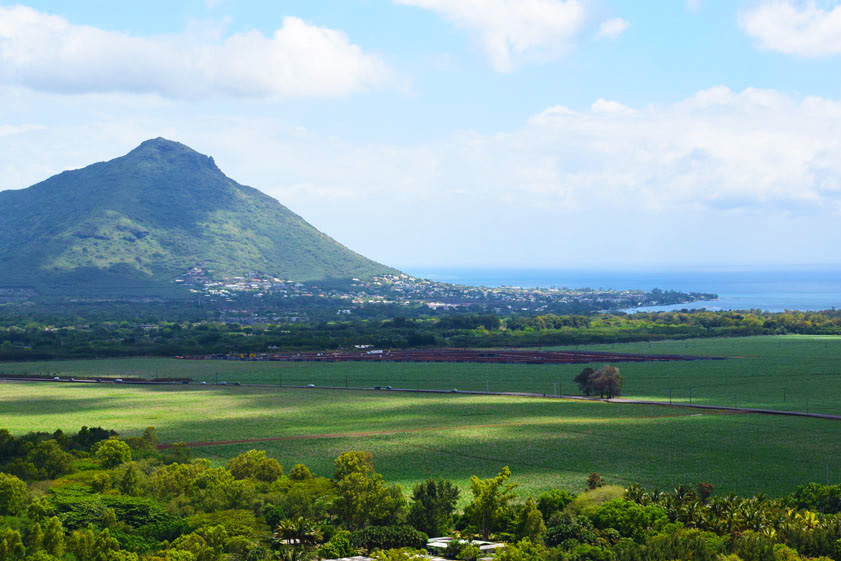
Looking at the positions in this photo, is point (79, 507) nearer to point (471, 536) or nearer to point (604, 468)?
point (471, 536)

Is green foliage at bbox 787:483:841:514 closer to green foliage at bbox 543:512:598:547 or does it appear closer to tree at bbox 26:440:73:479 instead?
green foliage at bbox 543:512:598:547

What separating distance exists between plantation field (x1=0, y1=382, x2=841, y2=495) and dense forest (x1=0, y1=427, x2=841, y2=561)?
8.57m

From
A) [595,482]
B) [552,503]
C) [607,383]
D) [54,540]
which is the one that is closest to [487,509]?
[552,503]

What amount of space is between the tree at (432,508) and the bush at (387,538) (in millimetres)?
2255

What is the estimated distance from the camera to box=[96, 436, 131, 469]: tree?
6134cm

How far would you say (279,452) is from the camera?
74.8 m

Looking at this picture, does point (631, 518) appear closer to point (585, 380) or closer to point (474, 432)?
point (474, 432)

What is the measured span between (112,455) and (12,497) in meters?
11.2

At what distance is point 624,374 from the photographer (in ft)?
431

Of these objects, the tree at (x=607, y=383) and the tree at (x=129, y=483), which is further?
the tree at (x=607, y=383)

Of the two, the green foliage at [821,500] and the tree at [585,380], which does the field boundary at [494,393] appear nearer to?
the tree at [585,380]

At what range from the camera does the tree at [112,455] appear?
61.3 meters

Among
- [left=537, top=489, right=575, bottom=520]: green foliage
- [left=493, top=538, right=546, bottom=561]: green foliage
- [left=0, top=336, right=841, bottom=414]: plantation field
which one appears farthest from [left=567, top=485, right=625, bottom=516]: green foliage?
[left=0, top=336, right=841, bottom=414]: plantation field

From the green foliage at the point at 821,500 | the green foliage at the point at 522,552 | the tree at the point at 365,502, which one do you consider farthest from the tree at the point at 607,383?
the green foliage at the point at 522,552
